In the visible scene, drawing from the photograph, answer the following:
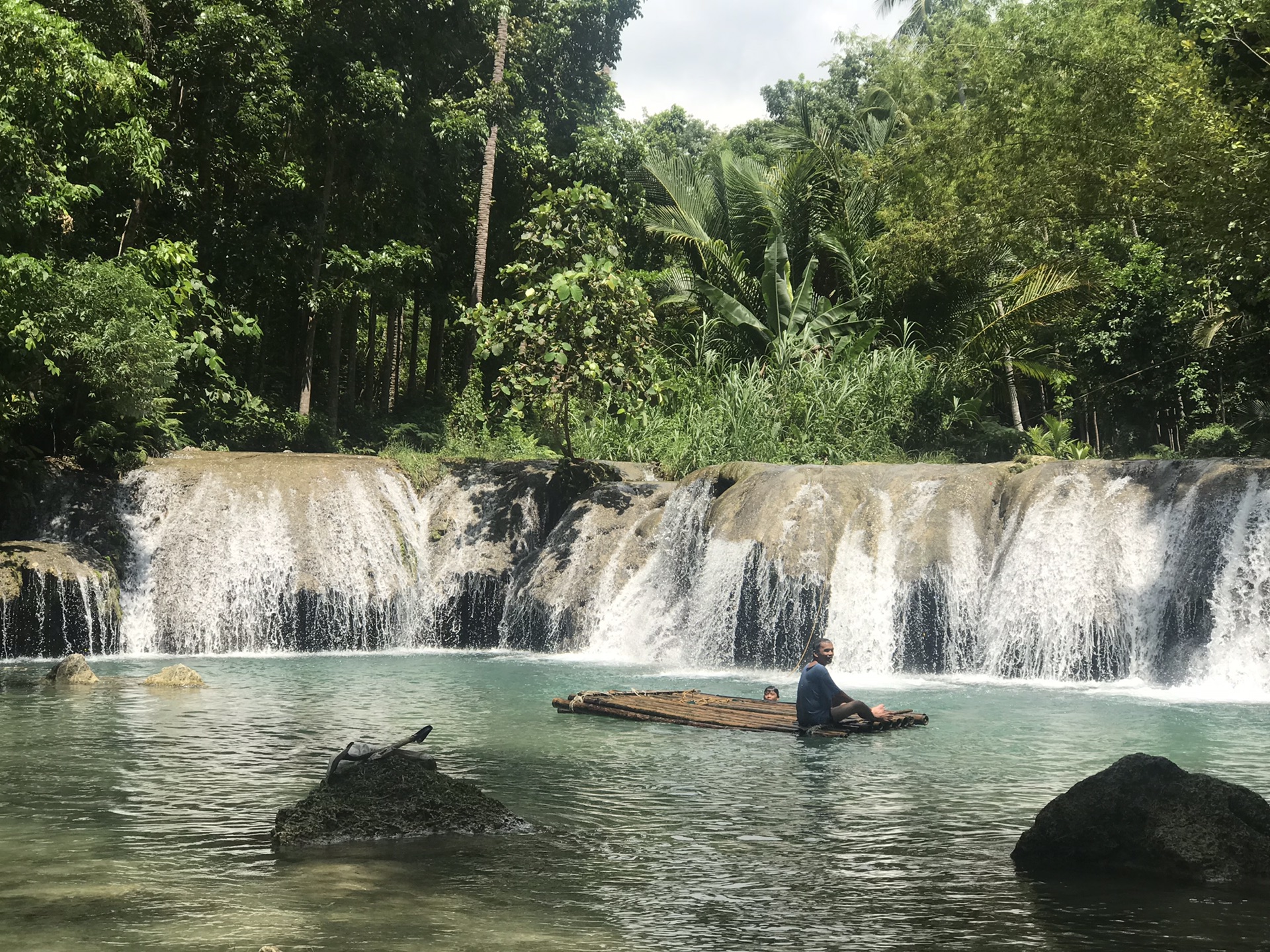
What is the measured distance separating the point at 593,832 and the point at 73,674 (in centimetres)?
1003

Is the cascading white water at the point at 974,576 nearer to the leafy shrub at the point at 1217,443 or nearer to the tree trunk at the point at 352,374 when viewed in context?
the leafy shrub at the point at 1217,443

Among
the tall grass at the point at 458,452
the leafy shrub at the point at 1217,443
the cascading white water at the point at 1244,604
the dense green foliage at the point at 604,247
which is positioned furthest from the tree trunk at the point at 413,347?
the cascading white water at the point at 1244,604

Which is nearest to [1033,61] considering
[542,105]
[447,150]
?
[447,150]

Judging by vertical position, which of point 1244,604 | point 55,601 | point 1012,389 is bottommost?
point 55,601

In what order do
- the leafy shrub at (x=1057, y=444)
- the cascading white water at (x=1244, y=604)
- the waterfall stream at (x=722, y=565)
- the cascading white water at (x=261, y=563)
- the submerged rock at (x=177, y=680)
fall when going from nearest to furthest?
the submerged rock at (x=177, y=680), the cascading white water at (x=1244, y=604), the waterfall stream at (x=722, y=565), the cascading white water at (x=261, y=563), the leafy shrub at (x=1057, y=444)

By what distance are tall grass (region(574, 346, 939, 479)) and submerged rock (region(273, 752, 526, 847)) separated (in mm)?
16185

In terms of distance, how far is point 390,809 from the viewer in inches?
333

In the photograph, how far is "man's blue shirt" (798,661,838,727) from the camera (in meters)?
12.6

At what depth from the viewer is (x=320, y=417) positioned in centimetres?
3064

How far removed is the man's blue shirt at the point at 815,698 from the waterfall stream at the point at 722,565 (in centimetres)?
666

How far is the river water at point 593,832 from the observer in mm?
6562

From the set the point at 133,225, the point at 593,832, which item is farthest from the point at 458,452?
the point at 593,832

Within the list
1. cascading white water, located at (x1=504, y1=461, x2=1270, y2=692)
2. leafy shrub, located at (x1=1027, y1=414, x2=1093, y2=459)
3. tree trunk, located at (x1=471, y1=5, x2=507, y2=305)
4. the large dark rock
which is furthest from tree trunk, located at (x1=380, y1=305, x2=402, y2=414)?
the large dark rock

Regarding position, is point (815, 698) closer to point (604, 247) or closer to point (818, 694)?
point (818, 694)
